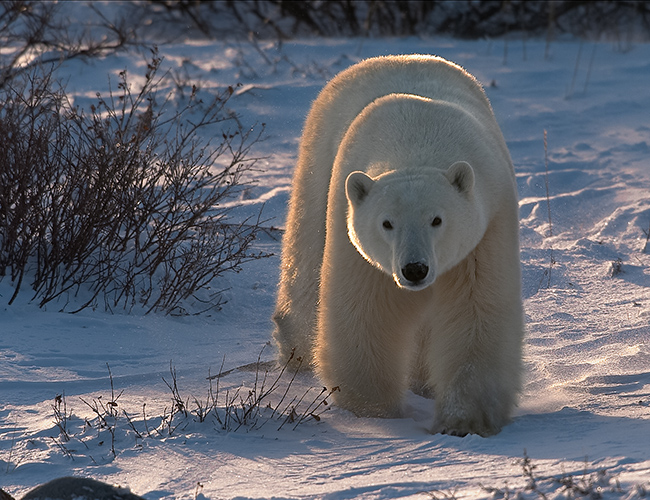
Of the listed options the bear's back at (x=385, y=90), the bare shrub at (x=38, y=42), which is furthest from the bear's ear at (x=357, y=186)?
the bare shrub at (x=38, y=42)

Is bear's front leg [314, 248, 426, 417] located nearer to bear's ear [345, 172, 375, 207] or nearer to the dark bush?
bear's ear [345, 172, 375, 207]

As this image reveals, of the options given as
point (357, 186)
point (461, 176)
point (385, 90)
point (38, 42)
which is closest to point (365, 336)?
point (357, 186)

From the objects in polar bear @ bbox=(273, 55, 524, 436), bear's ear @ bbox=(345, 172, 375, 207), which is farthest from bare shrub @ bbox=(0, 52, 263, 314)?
bear's ear @ bbox=(345, 172, 375, 207)

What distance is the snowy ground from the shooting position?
2891 millimetres

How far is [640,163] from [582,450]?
19.3ft

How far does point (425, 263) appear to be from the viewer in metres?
3.13

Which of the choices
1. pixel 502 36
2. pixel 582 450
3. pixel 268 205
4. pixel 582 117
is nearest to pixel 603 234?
pixel 268 205

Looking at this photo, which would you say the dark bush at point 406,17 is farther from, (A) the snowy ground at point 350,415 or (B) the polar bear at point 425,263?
(B) the polar bear at point 425,263

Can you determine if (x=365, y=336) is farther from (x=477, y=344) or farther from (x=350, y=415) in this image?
(x=477, y=344)

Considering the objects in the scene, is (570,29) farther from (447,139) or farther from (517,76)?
(447,139)

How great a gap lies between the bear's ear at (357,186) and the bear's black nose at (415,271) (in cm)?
42

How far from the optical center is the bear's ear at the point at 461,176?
10.8ft

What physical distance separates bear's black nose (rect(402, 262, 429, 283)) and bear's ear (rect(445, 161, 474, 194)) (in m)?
0.38

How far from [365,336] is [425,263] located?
784mm
